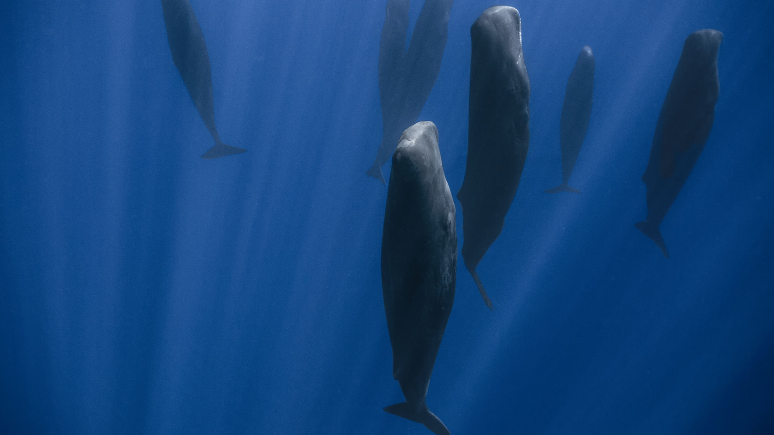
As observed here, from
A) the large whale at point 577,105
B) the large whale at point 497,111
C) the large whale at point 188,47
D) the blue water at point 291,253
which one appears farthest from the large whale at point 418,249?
the blue water at point 291,253

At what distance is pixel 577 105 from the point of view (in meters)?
4.43

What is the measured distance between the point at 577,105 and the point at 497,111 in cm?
276

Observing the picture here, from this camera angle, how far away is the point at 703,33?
10.8 feet

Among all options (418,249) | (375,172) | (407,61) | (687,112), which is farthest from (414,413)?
(687,112)

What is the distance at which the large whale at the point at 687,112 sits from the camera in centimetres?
326

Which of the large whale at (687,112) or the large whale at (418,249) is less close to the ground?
the large whale at (687,112)

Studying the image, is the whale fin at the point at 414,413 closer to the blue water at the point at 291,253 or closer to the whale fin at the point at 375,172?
the whale fin at the point at 375,172

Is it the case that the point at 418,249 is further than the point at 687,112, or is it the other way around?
the point at 687,112

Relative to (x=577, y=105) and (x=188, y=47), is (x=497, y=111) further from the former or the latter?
(x=188, y=47)

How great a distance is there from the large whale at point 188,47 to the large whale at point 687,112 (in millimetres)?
4704

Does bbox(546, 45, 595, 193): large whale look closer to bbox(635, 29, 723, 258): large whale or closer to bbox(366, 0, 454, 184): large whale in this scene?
bbox(635, 29, 723, 258): large whale

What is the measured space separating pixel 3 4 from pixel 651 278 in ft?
60.9

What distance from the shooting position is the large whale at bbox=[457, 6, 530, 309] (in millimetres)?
2135

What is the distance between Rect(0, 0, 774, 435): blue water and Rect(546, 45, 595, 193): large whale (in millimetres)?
6183
